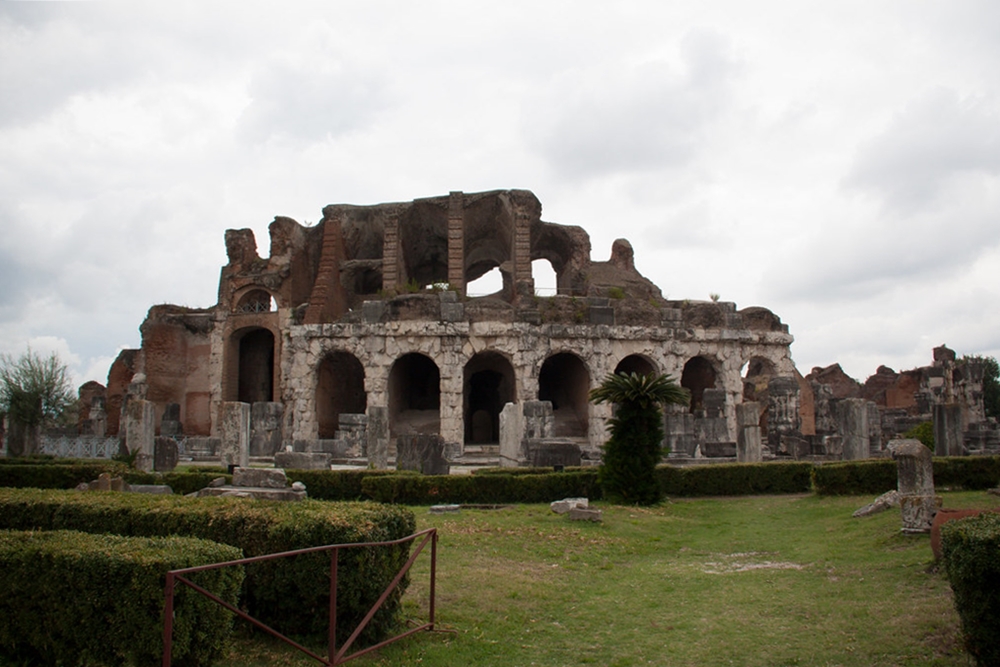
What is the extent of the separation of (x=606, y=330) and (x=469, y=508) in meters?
14.9

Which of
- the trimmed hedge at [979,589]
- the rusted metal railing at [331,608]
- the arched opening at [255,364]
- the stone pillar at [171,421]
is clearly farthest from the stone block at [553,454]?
the arched opening at [255,364]

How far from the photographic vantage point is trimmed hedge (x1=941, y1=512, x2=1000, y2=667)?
17.2 ft

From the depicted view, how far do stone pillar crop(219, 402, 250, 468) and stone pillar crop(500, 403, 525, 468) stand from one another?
6521mm

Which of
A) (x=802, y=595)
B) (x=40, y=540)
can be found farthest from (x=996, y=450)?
(x=40, y=540)

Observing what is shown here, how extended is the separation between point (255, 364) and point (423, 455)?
19.7 metres

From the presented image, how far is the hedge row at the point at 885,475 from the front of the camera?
15281 millimetres

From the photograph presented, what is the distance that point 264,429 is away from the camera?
2323cm

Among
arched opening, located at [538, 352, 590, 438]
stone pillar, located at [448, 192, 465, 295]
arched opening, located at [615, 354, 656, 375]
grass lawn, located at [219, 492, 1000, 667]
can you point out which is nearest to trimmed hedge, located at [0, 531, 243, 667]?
grass lawn, located at [219, 492, 1000, 667]

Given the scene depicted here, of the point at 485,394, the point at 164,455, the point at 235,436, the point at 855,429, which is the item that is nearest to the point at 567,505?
the point at 235,436

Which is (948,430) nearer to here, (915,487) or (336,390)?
(915,487)

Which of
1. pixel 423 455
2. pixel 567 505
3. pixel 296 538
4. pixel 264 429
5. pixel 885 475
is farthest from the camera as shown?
pixel 264 429

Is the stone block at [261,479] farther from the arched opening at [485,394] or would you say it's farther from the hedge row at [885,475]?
the arched opening at [485,394]

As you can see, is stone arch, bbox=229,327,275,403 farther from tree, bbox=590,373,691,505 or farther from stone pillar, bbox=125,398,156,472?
tree, bbox=590,373,691,505

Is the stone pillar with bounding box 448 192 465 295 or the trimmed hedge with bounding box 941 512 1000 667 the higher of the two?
the stone pillar with bounding box 448 192 465 295
